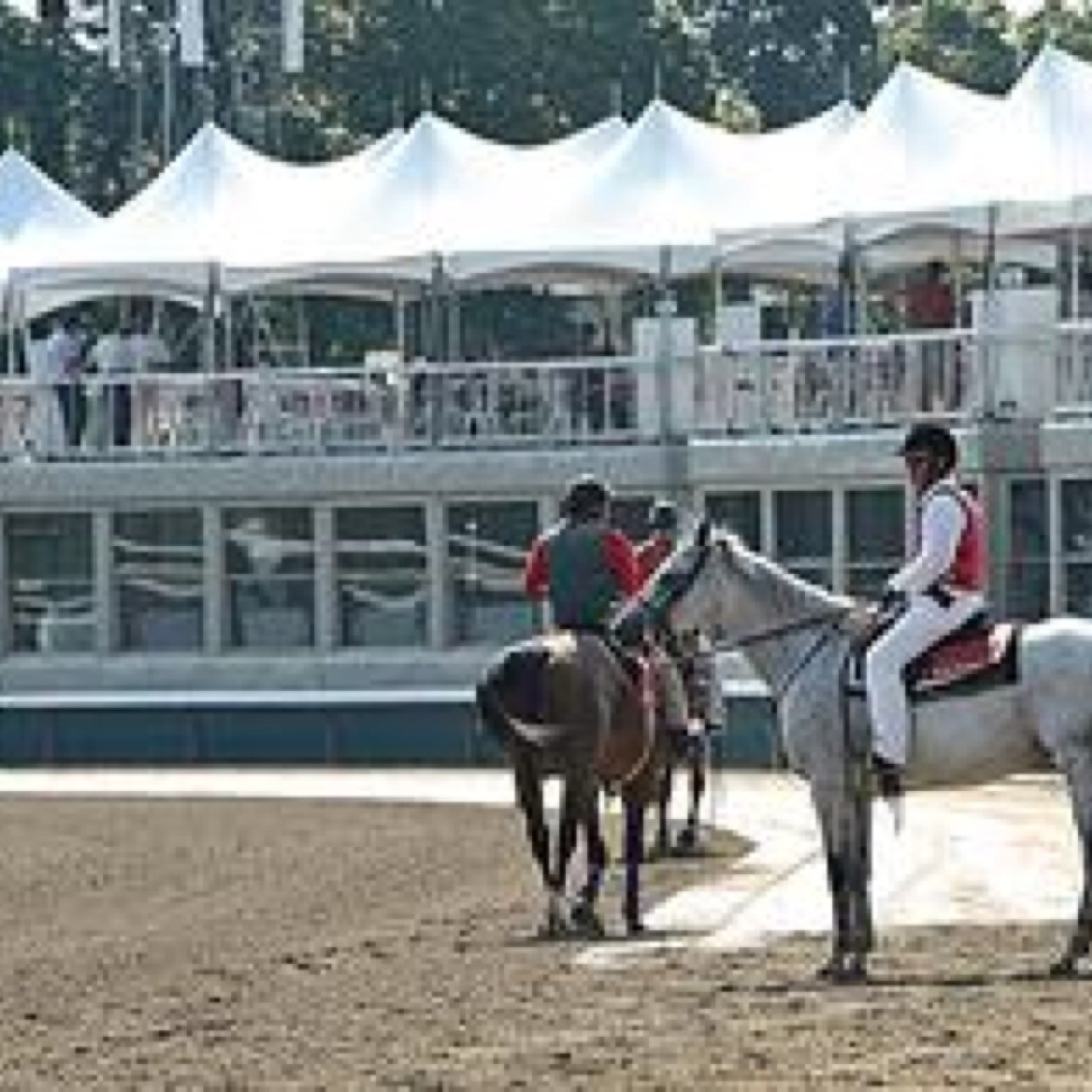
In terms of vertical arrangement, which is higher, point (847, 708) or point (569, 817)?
point (847, 708)

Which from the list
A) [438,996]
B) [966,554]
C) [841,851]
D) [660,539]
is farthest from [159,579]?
[438,996]

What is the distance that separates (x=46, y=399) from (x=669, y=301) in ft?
20.2

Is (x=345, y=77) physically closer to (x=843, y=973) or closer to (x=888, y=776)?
(x=888, y=776)

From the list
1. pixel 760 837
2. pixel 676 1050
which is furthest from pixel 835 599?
pixel 760 837

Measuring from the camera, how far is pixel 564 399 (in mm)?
39156

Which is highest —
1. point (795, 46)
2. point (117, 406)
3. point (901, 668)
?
point (795, 46)

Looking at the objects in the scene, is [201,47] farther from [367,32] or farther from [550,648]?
[550,648]

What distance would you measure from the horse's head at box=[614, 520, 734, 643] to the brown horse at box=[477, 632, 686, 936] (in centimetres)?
184

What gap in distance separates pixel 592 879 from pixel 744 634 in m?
2.51

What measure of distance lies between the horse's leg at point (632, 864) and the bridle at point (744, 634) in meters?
1.88

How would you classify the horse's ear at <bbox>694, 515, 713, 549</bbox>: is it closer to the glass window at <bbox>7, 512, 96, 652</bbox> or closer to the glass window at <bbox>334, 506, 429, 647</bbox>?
the glass window at <bbox>334, 506, 429, 647</bbox>

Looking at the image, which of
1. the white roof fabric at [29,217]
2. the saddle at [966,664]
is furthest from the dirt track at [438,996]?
the white roof fabric at [29,217]

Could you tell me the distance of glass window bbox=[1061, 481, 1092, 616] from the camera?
35844mm

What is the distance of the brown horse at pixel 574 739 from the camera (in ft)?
66.2
